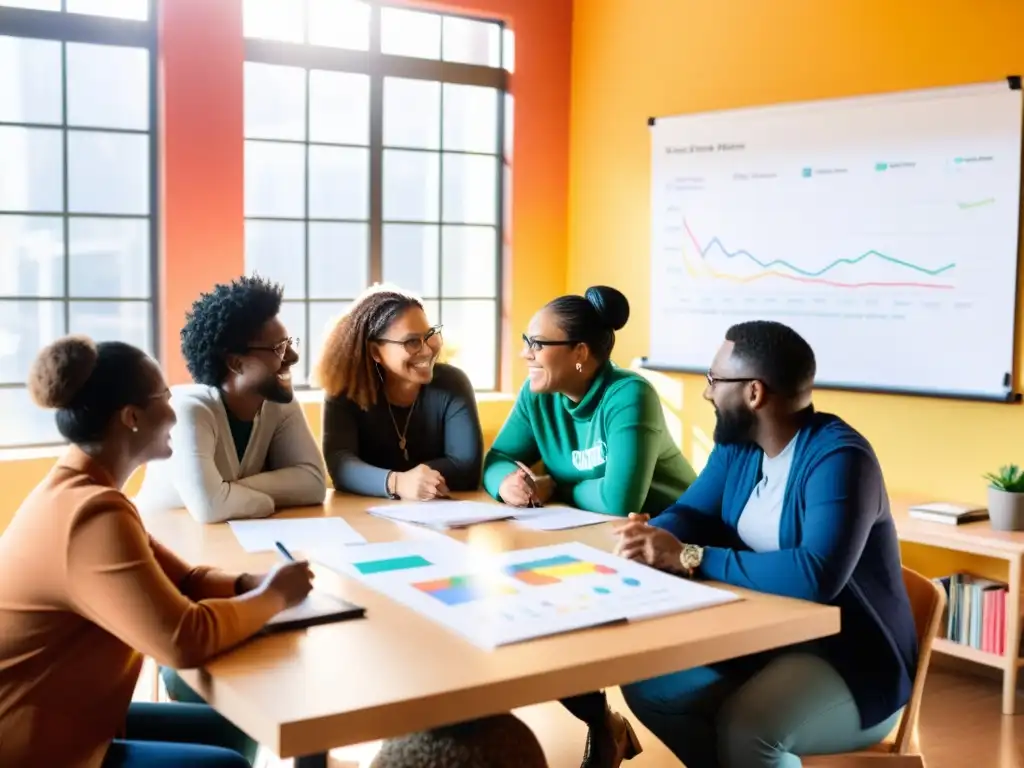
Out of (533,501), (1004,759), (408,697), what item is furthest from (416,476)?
(1004,759)

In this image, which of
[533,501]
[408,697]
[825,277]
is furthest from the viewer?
[825,277]

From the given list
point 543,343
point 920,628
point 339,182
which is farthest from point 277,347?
point 339,182

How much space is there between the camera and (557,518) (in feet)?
8.98

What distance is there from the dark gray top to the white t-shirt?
104 cm

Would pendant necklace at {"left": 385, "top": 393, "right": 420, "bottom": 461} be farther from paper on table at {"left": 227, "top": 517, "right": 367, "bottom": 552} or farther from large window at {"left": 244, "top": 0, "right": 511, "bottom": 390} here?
large window at {"left": 244, "top": 0, "right": 511, "bottom": 390}

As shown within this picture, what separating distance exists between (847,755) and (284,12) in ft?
14.0

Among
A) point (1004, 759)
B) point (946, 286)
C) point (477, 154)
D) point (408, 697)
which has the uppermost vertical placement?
point (477, 154)

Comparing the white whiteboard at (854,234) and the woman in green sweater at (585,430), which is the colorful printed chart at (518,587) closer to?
the woman in green sweater at (585,430)

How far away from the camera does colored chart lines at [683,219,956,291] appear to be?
14.3 ft

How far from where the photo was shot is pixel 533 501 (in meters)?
A: 2.93

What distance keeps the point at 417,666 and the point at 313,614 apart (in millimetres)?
289

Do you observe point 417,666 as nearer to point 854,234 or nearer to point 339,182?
point 854,234

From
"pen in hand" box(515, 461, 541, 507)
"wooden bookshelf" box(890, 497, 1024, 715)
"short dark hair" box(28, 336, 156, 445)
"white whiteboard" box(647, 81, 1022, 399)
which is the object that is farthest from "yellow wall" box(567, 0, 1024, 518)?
"short dark hair" box(28, 336, 156, 445)

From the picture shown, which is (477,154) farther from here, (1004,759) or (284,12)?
(1004,759)
